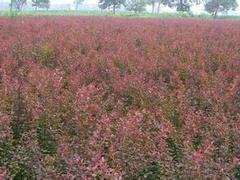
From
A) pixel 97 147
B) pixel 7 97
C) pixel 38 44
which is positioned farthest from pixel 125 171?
pixel 38 44

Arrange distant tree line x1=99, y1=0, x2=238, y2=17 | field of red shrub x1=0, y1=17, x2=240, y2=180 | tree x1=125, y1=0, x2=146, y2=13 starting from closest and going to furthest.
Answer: field of red shrub x1=0, y1=17, x2=240, y2=180 < distant tree line x1=99, y1=0, x2=238, y2=17 < tree x1=125, y1=0, x2=146, y2=13

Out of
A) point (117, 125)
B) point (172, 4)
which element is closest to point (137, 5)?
point (172, 4)

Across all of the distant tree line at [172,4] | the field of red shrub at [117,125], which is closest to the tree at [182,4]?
the distant tree line at [172,4]

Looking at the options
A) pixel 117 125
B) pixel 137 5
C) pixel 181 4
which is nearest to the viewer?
pixel 117 125

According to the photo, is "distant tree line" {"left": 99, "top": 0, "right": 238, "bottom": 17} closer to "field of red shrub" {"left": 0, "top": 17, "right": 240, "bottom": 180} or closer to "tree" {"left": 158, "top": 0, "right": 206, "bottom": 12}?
"tree" {"left": 158, "top": 0, "right": 206, "bottom": 12}

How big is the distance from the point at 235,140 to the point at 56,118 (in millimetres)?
2088

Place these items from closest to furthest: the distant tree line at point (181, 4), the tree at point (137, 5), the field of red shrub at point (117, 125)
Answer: the field of red shrub at point (117, 125), the distant tree line at point (181, 4), the tree at point (137, 5)

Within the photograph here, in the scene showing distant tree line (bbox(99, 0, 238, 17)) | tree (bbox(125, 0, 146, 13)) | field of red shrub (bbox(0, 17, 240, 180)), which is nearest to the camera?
field of red shrub (bbox(0, 17, 240, 180))

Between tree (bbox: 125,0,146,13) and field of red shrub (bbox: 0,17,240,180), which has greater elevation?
tree (bbox: 125,0,146,13)

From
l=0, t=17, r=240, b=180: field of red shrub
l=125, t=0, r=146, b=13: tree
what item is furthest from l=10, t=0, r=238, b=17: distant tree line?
l=0, t=17, r=240, b=180: field of red shrub

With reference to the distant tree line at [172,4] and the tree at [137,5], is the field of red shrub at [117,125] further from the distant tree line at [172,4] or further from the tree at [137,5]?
the tree at [137,5]

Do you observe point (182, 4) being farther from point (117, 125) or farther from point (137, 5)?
point (117, 125)

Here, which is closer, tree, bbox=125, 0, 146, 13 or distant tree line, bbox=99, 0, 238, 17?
distant tree line, bbox=99, 0, 238, 17

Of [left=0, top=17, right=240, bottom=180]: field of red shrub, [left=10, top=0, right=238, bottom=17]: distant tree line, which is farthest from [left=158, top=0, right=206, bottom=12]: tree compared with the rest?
[left=0, top=17, right=240, bottom=180]: field of red shrub
